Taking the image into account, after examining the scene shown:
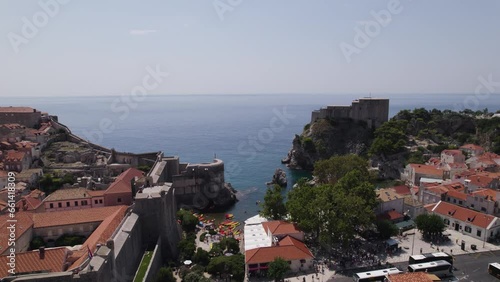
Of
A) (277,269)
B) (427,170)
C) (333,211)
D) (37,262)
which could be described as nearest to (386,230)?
Answer: (333,211)

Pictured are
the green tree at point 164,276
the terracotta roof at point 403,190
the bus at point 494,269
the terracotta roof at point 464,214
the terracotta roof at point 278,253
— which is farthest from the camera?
the terracotta roof at point 403,190

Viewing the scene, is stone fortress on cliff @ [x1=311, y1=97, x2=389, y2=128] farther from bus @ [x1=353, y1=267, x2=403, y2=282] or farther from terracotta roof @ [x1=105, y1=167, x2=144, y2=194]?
Answer: bus @ [x1=353, y1=267, x2=403, y2=282]

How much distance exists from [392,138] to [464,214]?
33.9 meters

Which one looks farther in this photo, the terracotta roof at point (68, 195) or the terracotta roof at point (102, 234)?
the terracotta roof at point (68, 195)

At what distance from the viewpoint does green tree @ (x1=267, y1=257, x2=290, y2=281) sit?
25.4m

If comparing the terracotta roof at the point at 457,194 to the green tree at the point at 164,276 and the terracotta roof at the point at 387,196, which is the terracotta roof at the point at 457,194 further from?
the green tree at the point at 164,276

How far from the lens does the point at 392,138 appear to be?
6688 cm

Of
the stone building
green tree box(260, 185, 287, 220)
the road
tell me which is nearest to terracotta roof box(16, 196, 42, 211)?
green tree box(260, 185, 287, 220)

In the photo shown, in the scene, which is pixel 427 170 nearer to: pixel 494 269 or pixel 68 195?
pixel 494 269

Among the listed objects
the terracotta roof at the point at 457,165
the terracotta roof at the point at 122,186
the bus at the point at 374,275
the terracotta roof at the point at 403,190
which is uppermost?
the terracotta roof at the point at 457,165

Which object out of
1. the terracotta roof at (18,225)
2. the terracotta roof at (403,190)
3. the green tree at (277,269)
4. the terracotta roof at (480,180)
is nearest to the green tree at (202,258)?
the green tree at (277,269)

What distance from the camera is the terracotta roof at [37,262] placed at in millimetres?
20384

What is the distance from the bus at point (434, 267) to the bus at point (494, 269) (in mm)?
3069

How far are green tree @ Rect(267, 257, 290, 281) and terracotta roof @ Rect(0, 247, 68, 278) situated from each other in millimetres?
14146
